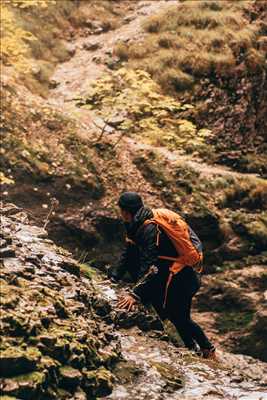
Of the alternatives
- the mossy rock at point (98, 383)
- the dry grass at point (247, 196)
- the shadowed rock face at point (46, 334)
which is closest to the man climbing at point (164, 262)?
the shadowed rock face at point (46, 334)

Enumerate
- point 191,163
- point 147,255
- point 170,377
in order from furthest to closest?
point 191,163 < point 147,255 < point 170,377

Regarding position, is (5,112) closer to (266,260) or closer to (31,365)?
(266,260)

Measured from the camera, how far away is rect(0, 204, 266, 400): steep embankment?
397 centimetres

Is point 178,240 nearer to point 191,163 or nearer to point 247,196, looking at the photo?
point 247,196

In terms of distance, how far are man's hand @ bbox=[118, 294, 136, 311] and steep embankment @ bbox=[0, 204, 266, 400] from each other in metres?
0.13

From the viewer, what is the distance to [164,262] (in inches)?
254

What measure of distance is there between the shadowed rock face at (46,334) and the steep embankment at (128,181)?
4.24 m

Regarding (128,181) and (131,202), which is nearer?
(131,202)

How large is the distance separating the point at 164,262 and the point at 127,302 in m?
0.62

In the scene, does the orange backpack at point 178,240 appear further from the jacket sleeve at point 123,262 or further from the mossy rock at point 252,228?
the mossy rock at point 252,228

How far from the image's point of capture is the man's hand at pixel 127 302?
6406mm

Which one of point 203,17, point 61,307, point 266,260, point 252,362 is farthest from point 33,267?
point 203,17

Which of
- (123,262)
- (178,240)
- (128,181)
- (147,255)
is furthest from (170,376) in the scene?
(128,181)

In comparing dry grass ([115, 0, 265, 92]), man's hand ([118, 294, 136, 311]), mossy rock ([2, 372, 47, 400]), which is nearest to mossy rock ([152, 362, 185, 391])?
man's hand ([118, 294, 136, 311])
